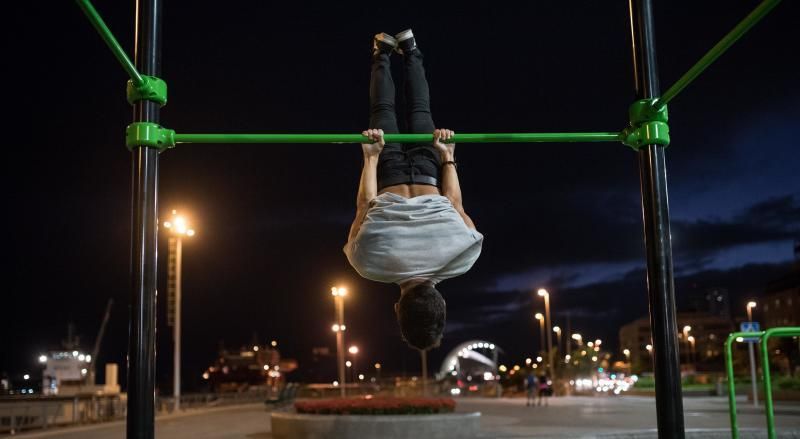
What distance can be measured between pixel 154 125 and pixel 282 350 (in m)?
125

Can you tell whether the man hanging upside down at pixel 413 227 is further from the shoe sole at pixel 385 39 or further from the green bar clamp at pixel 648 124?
the green bar clamp at pixel 648 124

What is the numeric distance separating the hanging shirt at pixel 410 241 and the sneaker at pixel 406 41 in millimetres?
1262

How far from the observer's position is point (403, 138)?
4684mm

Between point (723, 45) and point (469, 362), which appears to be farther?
point (469, 362)

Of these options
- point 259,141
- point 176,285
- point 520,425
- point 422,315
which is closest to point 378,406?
point 520,425

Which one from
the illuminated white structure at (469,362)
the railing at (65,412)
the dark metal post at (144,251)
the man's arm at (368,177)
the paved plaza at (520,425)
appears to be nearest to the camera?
the dark metal post at (144,251)

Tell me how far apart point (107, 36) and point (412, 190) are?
208 cm

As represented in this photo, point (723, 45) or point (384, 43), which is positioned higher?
point (384, 43)

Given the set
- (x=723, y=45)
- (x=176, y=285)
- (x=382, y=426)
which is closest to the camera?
(x=723, y=45)

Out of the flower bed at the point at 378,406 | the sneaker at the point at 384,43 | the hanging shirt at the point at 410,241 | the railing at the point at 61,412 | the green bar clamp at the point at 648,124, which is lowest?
the railing at the point at 61,412

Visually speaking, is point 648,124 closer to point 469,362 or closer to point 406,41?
point 406,41

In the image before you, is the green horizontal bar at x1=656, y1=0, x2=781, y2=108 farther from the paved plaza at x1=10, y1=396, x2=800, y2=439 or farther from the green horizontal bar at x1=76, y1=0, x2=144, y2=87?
the paved plaza at x1=10, y1=396, x2=800, y2=439

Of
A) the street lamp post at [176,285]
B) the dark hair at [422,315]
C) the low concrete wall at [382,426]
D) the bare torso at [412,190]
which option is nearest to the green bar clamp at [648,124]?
the bare torso at [412,190]

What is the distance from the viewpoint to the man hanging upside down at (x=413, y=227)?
455 cm
